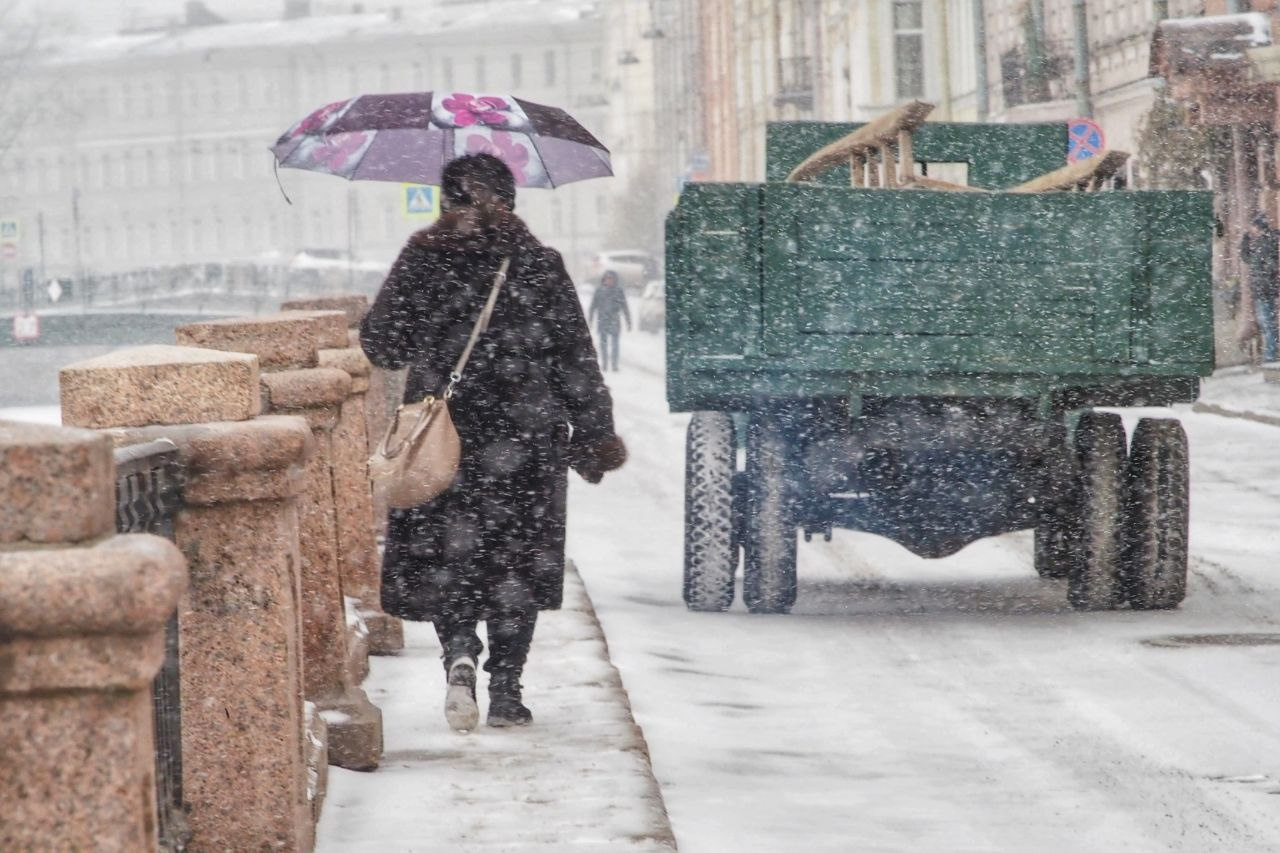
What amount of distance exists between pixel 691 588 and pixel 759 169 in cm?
5111

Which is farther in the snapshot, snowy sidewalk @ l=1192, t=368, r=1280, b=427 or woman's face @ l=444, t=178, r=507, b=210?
snowy sidewalk @ l=1192, t=368, r=1280, b=427

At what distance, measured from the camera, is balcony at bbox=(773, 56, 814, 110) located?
52.2 metres

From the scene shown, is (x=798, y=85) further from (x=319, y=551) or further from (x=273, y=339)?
(x=319, y=551)

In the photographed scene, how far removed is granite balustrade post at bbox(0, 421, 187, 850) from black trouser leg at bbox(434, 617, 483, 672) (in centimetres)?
343

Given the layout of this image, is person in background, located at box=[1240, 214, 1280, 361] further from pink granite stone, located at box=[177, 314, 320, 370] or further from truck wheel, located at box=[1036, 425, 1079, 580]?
pink granite stone, located at box=[177, 314, 320, 370]

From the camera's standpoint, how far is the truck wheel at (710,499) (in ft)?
30.0

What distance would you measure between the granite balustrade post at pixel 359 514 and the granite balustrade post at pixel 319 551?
53.6 inches

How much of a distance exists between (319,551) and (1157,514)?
15.2 ft

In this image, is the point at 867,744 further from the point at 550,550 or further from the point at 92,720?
the point at 92,720

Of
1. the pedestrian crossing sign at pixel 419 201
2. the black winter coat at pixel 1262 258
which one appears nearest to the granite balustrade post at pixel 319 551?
the black winter coat at pixel 1262 258

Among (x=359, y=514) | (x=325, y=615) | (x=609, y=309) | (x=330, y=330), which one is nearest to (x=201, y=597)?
(x=325, y=615)

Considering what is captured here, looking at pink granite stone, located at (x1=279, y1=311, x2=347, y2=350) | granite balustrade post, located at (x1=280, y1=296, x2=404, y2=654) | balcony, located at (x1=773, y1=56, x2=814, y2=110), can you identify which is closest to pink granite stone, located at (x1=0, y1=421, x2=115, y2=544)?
pink granite stone, located at (x1=279, y1=311, x2=347, y2=350)

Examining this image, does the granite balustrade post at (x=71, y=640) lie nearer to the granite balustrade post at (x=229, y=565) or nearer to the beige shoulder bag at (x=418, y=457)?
the granite balustrade post at (x=229, y=565)

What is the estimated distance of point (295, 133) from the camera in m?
8.80
